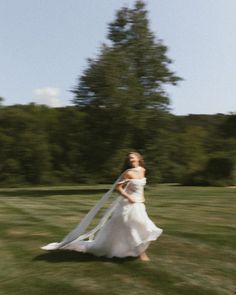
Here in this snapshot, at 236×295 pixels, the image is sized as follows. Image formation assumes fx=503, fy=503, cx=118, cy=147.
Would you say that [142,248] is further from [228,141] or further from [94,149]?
[228,141]

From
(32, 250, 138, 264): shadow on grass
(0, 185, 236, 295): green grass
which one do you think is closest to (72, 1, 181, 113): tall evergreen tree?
(0, 185, 236, 295): green grass

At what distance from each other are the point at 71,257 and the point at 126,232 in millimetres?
1212

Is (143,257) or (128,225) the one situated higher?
(128,225)

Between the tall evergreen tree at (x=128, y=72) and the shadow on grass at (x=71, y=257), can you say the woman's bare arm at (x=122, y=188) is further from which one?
the tall evergreen tree at (x=128, y=72)

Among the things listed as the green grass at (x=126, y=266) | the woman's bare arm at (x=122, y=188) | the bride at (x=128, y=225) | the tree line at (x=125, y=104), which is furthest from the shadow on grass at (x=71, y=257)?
the tree line at (x=125, y=104)

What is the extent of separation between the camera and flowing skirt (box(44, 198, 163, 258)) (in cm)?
837

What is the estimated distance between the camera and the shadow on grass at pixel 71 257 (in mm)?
8602

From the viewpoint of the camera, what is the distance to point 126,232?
840cm

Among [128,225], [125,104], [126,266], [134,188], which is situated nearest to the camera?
[126,266]

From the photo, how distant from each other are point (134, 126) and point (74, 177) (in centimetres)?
1926

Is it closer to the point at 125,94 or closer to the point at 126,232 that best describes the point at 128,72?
the point at 125,94

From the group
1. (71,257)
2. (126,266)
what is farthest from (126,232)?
(71,257)

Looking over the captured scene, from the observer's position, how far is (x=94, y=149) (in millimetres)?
30516

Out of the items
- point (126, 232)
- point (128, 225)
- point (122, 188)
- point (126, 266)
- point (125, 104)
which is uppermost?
point (125, 104)
